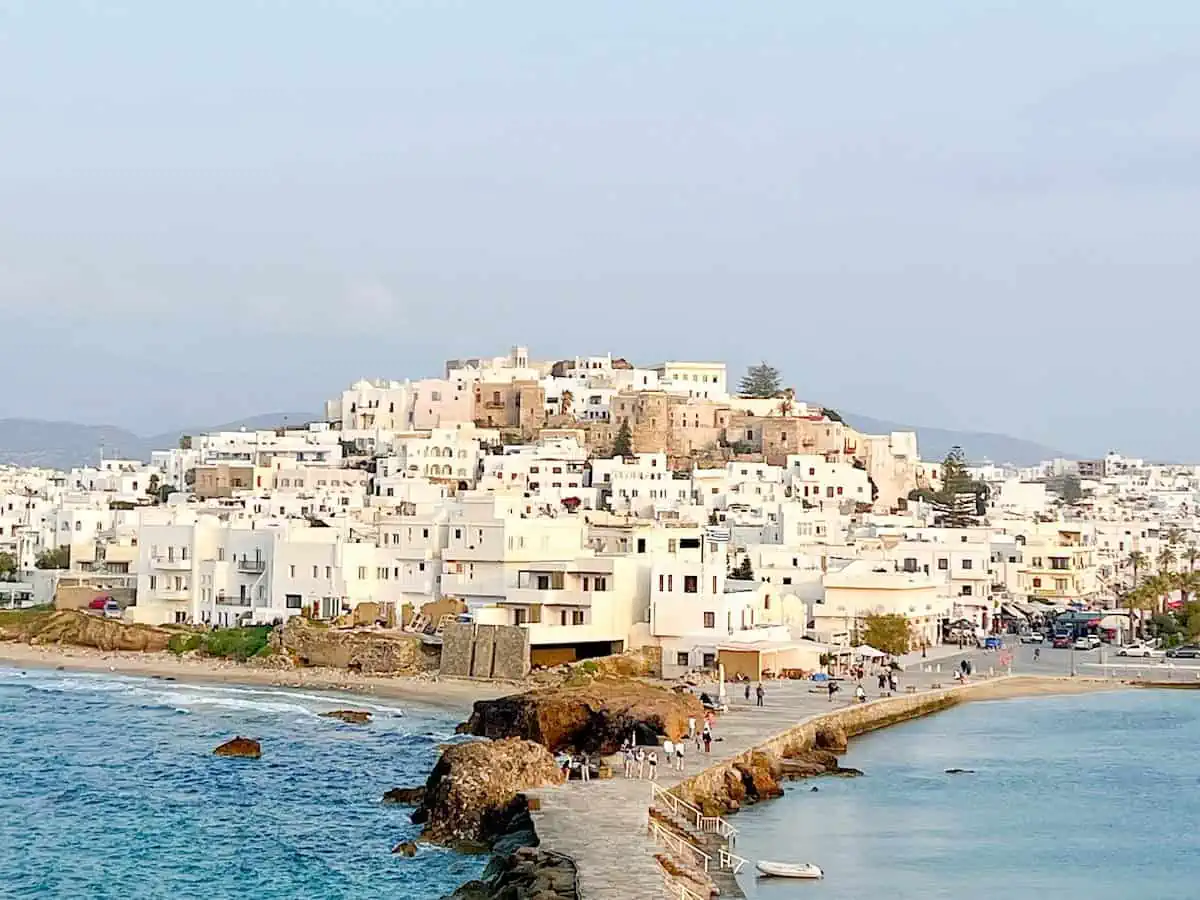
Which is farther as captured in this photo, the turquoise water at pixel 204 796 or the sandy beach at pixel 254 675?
the sandy beach at pixel 254 675

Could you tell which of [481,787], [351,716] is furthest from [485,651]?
[481,787]

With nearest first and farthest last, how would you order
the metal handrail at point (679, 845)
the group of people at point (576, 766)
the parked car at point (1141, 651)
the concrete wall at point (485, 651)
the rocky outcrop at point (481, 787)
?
the metal handrail at point (679, 845)
the rocky outcrop at point (481, 787)
the group of people at point (576, 766)
the concrete wall at point (485, 651)
the parked car at point (1141, 651)

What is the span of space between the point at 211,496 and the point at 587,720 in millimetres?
50786

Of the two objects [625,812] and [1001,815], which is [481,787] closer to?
[625,812]

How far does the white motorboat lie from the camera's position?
94.1ft

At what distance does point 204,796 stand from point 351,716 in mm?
9827

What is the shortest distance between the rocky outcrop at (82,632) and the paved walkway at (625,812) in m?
22.9

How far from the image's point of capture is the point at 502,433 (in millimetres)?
99625

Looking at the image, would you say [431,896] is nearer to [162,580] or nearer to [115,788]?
[115,788]

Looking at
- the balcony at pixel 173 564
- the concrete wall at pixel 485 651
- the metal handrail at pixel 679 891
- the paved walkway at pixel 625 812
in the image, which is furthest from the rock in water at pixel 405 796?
the balcony at pixel 173 564

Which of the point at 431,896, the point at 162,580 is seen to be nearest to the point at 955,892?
the point at 431,896

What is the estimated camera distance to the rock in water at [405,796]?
36.2 m

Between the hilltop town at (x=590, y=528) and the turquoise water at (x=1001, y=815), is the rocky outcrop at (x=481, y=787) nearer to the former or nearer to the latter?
the turquoise water at (x=1001, y=815)

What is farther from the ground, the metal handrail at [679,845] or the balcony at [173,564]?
the balcony at [173,564]
